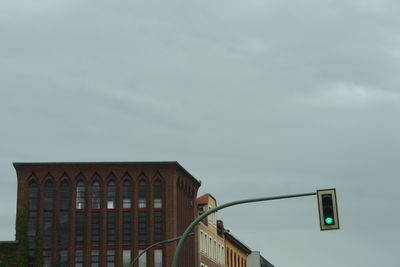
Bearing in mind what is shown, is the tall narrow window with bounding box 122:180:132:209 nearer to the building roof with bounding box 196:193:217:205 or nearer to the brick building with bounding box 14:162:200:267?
the brick building with bounding box 14:162:200:267

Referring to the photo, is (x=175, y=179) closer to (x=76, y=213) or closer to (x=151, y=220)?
(x=151, y=220)

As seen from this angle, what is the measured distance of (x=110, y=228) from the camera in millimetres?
81062

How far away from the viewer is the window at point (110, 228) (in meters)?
80.9

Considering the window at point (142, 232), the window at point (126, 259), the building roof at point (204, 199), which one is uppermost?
the building roof at point (204, 199)

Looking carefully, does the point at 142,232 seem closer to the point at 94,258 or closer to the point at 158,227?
the point at 158,227

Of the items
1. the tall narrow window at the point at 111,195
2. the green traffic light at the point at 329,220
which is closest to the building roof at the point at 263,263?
the tall narrow window at the point at 111,195

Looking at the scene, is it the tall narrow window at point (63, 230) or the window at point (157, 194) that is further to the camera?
the window at point (157, 194)

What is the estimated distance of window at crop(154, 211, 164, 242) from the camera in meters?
81.2

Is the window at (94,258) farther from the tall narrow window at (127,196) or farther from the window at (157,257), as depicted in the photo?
the window at (157,257)

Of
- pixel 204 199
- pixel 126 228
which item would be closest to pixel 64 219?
pixel 126 228

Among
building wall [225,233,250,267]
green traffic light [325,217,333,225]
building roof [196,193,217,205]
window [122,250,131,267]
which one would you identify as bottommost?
green traffic light [325,217,333,225]

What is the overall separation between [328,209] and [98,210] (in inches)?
2277

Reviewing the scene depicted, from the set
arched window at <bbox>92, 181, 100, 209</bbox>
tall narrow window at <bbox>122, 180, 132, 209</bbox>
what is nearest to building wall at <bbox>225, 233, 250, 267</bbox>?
tall narrow window at <bbox>122, 180, 132, 209</bbox>

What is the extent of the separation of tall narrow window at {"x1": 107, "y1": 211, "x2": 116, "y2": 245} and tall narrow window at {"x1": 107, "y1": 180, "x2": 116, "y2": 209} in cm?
72
